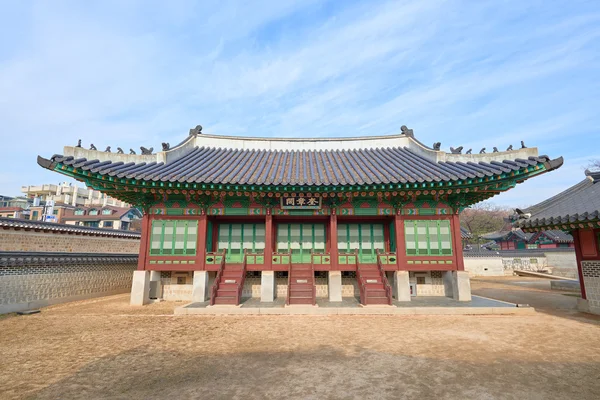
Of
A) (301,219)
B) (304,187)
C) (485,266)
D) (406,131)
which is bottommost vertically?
(485,266)

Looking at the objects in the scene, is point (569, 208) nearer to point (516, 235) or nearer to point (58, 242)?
point (58, 242)

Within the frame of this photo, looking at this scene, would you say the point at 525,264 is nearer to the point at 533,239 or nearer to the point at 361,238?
the point at 533,239

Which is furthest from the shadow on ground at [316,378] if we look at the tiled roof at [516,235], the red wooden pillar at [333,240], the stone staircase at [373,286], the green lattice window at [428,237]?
the tiled roof at [516,235]

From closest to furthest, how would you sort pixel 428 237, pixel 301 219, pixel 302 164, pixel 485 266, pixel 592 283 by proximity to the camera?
1. pixel 592 283
2. pixel 428 237
3. pixel 301 219
4. pixel 302 164
5. pixel 485 266

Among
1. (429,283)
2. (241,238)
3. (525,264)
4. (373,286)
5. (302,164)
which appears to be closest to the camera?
(373,286)

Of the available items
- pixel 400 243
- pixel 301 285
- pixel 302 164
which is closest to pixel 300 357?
pixel 301 285

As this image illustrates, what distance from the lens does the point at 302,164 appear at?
15727mm

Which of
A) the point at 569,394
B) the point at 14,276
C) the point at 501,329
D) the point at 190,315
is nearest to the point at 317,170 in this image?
the point at 190,315

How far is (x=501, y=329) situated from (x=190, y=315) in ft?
35.0

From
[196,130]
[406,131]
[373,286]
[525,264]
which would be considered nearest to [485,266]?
[525,264]

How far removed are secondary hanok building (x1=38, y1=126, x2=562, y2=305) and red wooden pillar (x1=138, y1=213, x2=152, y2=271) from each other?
7 centimetres

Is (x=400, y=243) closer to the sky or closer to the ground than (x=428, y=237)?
closer to the ground

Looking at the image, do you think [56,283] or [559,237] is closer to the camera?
[56,283]

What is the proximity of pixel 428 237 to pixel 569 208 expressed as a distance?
5.18 m
